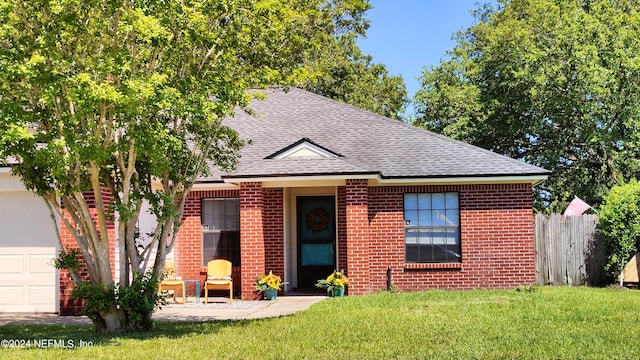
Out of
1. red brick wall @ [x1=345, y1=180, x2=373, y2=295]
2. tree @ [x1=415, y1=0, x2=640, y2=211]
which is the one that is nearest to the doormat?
red brick wall @ [x1=345, y1=180, x2=373, y2=295]

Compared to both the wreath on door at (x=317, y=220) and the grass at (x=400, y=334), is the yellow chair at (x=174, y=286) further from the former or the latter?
the wreath on door at (x=317, y=220)

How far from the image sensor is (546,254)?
1808 centimetres

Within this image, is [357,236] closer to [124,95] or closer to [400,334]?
[400,334]

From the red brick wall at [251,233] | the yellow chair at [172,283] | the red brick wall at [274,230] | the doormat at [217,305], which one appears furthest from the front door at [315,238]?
the yellow chair at [172,283]

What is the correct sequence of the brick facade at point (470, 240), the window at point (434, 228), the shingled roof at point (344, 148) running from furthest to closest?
1. the window at point (434, 228)
2. the brick facade at point (470, 240)
3. the shingled roof at point (344, 148)

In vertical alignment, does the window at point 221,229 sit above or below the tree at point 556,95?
below

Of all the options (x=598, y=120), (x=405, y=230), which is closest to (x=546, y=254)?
(x=405, y=230)

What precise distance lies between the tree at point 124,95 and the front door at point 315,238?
6.76 m

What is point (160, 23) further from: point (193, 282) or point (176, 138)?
point (193, 282)

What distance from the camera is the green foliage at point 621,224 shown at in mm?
17250

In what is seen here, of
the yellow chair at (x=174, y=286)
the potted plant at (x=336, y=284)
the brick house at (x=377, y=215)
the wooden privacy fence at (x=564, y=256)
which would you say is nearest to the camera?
the yellow chair at (x=174, y=286)

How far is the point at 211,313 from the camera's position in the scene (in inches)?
536

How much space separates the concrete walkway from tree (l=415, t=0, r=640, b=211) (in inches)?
524

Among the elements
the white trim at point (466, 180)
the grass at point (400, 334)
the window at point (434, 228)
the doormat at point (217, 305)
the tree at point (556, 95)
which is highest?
the tree at point (556, 95)
